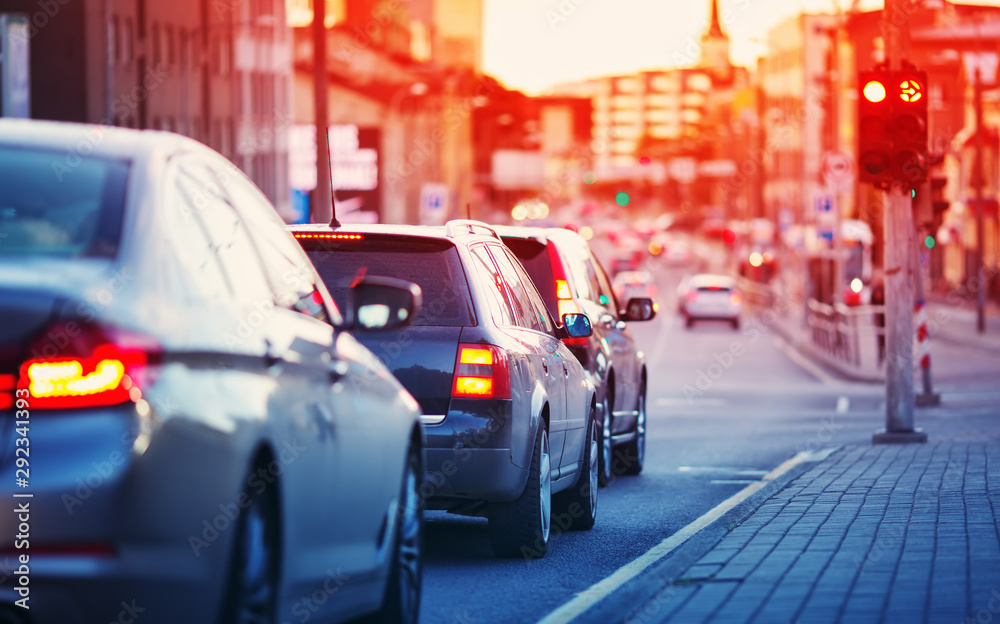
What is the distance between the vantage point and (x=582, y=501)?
10.9 m

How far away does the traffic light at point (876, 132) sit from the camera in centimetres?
1725

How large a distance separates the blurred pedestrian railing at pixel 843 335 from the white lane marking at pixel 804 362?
594 millimetres

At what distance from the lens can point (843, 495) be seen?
11.3 metres

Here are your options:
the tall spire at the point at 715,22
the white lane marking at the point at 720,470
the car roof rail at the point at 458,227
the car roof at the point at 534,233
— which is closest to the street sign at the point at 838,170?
the white lane marking at the point at 720,470

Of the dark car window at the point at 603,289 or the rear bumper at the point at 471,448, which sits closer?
the rear bumper at the point at 471,448

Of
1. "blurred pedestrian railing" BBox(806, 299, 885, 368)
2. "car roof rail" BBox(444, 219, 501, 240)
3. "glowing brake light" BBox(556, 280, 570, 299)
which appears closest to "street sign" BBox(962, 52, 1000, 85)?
"blurred pedestrian railing" BBox(806, 299, 885, 368)

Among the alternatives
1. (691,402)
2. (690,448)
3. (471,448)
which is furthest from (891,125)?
(691,402)

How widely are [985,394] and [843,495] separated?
66.2 ft

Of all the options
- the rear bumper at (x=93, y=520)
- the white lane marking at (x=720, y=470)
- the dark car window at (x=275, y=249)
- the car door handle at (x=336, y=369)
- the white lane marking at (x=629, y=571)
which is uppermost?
the dark car window at (x=275, y=249)

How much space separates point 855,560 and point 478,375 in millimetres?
1966

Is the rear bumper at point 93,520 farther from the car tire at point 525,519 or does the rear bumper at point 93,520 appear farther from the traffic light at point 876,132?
the traffic light at point 876,132

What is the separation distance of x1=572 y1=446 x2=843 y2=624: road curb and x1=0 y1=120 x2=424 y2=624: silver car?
145 centimetres

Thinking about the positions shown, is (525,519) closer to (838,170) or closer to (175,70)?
(838,170)

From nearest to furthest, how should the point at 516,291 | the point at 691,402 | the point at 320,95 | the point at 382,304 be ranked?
the point at 382,304 < the point at 516,291 < the point at 320,95 < the point at 691,402
